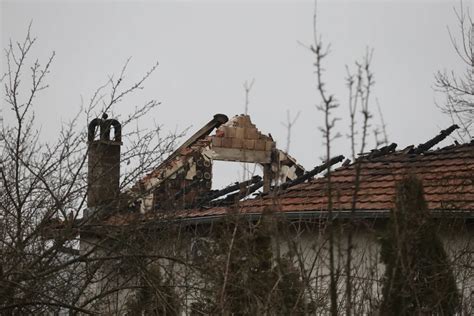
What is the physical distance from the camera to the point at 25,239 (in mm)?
9289

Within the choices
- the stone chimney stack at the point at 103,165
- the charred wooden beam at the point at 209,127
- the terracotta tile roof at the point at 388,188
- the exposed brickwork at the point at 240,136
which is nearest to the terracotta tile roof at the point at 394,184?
the terracotta tile roof at the point at 388,188

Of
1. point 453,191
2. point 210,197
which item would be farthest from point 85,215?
point 210,197

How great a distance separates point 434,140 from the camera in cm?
1655

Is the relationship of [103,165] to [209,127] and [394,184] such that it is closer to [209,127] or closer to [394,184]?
[394,184]

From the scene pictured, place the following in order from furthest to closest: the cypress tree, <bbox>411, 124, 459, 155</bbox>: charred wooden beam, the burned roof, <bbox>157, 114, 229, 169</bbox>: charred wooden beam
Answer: <bbox>157, 114, 229, 169</bbox>: charred wooden beam → <bbox>411, 124, 459, 155</bbox>: charred wooden beam → the burned roof → the cypress tree

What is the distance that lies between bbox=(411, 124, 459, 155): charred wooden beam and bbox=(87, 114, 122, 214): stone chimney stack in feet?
21.1

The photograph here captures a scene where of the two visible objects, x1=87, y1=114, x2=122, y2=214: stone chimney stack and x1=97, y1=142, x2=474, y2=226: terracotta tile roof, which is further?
x1=97, y1=142, x2=474, y2=226: terracotta tile roof

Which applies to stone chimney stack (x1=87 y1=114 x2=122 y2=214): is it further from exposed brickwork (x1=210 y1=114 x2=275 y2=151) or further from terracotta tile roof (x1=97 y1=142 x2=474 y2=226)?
exposed brickwork (x1=210 y1=114 x2=275 y2=151)

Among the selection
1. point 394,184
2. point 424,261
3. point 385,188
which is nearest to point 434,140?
point 385,188

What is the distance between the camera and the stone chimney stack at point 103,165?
987 cm

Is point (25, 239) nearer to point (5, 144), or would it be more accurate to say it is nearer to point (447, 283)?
point (5, 144)

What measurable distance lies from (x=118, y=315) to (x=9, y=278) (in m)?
1.44

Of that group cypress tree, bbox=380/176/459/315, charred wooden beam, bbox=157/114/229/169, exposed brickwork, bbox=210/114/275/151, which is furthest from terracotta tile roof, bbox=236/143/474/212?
charred wooden beam, bbox=157/114/229/169

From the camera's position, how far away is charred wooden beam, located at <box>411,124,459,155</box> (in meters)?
16.0
